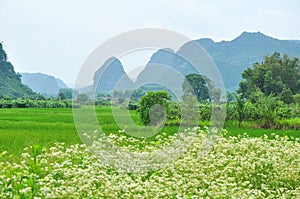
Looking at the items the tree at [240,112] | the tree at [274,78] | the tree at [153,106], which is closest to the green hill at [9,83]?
the tree at [274,78]

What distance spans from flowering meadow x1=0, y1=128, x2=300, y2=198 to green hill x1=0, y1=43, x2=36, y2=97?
54.1 metres

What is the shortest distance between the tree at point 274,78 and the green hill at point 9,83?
31853 millimetres

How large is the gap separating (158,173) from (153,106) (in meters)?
11.5

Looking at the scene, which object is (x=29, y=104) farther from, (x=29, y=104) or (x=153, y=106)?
(x=153, y=106)

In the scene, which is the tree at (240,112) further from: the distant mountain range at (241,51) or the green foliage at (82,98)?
the distant mountain range at (241,51)

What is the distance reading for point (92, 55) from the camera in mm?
9781

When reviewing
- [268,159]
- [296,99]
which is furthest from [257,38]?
[268,159]

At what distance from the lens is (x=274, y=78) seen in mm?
41000

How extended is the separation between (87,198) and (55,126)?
12844mm

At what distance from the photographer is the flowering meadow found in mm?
5316

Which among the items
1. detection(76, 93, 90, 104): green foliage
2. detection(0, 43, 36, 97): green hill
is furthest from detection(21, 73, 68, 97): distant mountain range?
detection(76, 93, 90, 104): green foliage

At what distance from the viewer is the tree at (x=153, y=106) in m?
18.4

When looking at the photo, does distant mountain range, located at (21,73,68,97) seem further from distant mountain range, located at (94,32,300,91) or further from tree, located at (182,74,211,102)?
tree, located at (182,74,211,102)

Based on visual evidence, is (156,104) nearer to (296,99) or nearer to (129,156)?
(129,156)
